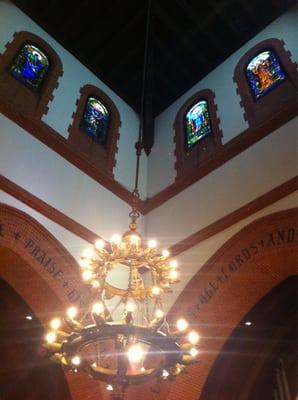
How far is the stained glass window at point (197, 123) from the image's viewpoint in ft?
27.4

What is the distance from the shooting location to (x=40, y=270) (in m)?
5.70

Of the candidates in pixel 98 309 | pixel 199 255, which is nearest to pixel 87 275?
pixel 98 309

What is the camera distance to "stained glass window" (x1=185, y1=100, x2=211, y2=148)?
8.35m

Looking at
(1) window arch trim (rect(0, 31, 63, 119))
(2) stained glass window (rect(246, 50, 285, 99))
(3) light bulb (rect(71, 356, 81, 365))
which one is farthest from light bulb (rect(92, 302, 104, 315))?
(2) stained glass window (rect(246, 50, 285, 99))

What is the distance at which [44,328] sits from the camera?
602cm

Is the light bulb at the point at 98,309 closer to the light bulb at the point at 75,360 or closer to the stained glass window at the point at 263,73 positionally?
the light bulb at the point at 75,360

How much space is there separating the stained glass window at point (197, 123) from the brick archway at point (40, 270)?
12.5ft

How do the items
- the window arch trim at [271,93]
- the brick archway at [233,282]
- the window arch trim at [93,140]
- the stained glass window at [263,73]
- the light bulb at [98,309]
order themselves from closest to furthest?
1. the light bulb at [98,309]
2. the brick archway at [233,282]
3. the window arch trim at [271,93]
4. the stained glass window at [263,73]
5. the window arch trim at [93,140]

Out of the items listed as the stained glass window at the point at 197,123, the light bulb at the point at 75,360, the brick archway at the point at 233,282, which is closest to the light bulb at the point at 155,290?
the light bulb at the point at 75,360

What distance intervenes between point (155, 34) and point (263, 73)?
2828 millimetres

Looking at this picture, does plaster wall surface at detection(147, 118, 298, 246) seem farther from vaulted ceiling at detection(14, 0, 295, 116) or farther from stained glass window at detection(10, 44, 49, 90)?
stained glass window at detection(10, 44, 49, 90)

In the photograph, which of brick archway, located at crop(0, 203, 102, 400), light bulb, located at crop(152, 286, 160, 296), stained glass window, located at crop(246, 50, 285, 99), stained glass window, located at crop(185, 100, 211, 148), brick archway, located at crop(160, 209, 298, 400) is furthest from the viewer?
stained glass window, located at crop(185, 100, 211, 148)

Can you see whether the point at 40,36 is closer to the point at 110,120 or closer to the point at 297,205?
the point at 110,120

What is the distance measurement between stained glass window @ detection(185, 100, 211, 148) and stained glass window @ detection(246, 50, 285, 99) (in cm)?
110
